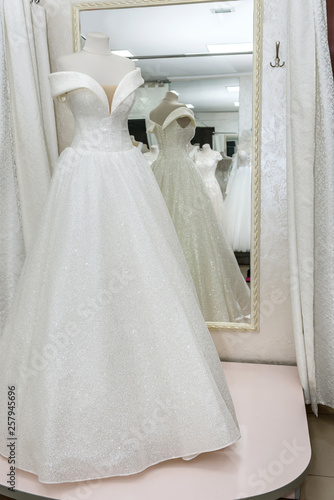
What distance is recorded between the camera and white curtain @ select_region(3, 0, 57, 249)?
196 centimetres

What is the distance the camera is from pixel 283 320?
2234mm

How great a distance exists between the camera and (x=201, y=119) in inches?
83.0

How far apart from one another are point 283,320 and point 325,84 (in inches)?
41.3

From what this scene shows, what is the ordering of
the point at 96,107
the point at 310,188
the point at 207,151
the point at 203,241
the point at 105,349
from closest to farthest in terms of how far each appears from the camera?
1. the point at 105,349
2. the point at 96,107
3. the point at 310,188
4. the point at 207,151
5. the point at 203,241

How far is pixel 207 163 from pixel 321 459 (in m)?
1.30

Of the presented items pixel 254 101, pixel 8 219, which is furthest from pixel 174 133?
pixel 8 219

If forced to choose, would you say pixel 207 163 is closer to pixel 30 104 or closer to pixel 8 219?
pixel 30 104

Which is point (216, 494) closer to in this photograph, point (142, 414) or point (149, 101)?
point (142, 414)

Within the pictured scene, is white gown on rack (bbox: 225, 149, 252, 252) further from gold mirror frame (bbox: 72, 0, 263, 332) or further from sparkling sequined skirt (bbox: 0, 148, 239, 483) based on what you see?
sparkling sequined skirt (bbox: 0, 148, 239, 483)

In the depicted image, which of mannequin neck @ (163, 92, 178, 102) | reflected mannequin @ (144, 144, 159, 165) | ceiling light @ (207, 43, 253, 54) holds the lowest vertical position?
reflected mannequin @ (144, 144, 159, 165)

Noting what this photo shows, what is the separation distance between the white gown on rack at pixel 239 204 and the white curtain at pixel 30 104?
82 cm

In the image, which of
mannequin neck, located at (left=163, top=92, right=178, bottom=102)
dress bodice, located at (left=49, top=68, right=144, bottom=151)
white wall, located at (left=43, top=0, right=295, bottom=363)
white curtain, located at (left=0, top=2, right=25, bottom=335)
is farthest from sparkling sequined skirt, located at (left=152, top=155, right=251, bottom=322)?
white curtain, located at (left=0, top=2, right=25, bottom=335)

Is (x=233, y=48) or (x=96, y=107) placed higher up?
(x=233, y=48)

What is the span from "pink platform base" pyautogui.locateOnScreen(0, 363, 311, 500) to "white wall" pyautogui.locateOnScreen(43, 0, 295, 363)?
458 mm
